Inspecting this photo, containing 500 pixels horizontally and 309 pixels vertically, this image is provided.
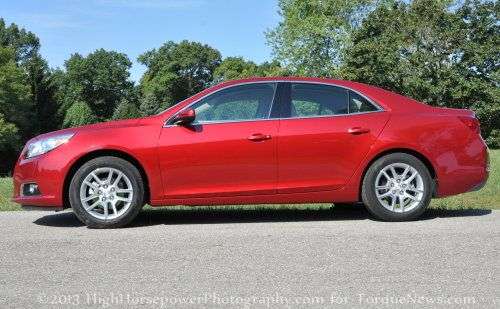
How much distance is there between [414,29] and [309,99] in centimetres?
4763

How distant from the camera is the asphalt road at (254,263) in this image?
420cm

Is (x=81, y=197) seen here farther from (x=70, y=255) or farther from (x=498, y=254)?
(x=498, y=254)

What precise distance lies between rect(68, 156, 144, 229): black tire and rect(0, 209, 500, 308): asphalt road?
0.12 m

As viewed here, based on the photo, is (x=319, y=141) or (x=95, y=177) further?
(x=319, y=141)

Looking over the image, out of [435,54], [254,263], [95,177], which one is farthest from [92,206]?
[435,54]

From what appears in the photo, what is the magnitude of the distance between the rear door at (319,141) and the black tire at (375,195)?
0.63ft

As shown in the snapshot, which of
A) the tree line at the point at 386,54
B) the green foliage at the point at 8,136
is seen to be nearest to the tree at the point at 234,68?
the tree line at the point at 386,54

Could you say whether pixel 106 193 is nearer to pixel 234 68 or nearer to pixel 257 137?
Result: pixel 257 137

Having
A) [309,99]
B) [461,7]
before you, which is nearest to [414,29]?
[461,7]

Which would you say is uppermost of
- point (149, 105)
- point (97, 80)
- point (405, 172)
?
point (97, 80)

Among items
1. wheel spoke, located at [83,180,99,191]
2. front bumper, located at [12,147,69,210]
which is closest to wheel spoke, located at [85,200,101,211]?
wheel spoke, located at [83,180,99,191]

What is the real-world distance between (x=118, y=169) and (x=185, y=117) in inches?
33.7

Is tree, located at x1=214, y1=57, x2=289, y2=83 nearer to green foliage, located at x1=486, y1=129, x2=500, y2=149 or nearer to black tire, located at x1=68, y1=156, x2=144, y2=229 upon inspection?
green foliage, located at x1=486, y1=129, x2=500, y2=149

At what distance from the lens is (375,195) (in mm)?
6973
